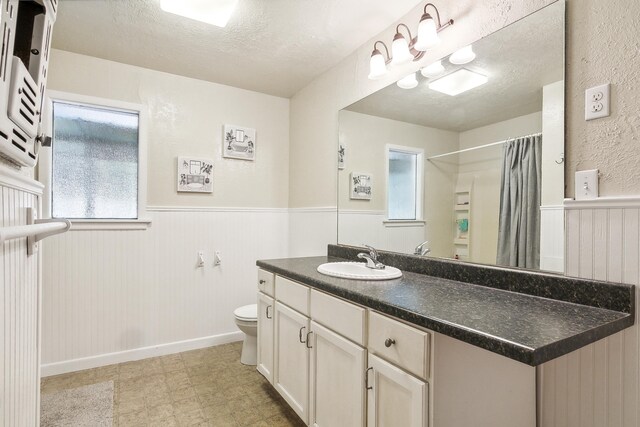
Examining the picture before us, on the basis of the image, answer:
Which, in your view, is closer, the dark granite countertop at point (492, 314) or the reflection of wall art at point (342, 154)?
the dark granite countertop at point (492, 314)

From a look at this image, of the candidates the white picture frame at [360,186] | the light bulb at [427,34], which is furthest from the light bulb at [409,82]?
the white picture frame at [360,186]

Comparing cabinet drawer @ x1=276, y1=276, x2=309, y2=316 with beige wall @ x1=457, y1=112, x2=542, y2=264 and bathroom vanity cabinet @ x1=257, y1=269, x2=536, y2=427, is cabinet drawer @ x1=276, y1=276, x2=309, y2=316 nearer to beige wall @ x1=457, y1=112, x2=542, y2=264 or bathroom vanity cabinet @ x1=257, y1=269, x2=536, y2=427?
bathroom vanity cabinet @ x1=257, y1=269, x2=536, y2=427

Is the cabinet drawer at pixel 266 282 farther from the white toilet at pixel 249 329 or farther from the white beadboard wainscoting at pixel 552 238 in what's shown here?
the white beadboard wainscoting at pixel 552 238

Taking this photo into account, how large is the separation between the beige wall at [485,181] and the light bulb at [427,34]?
1.55 ft

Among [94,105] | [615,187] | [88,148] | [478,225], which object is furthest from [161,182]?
[615,187]

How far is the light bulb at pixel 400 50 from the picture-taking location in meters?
1.79

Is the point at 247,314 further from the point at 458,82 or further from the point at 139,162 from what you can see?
the point at 458,82

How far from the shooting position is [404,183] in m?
2.00

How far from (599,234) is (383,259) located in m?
1.10

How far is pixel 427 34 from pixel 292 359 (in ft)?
5.93

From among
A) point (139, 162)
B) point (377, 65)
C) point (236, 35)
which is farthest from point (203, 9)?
point (139, 162)

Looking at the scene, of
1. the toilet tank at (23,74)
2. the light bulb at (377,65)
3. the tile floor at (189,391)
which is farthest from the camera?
the light bulb at (377,65)

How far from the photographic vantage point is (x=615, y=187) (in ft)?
3.59

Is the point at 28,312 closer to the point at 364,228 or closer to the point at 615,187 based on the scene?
the point at 364,228
